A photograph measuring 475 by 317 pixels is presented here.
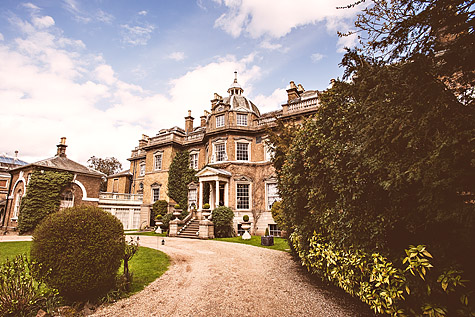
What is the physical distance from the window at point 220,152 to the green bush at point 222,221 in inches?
202

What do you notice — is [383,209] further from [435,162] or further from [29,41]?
[29,41]

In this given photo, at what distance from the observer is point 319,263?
550 centimetres

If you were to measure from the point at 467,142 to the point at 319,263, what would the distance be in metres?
3.87

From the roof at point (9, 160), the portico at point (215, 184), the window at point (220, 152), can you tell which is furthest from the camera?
the roof at point (9, 160)

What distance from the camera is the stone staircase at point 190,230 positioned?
1778cm

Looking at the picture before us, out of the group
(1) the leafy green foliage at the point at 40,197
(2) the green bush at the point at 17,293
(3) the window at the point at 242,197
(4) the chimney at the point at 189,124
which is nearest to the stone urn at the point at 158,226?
(3) the window at the point at 242,197

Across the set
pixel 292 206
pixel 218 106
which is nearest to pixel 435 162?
pixel 292 206

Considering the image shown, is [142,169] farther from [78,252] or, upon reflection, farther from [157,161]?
[78,252]

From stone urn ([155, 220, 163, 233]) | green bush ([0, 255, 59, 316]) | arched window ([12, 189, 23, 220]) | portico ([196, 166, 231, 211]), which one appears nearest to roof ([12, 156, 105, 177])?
arched window ([12, 189, 23, 220])

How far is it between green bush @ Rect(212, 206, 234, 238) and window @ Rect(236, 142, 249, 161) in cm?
515

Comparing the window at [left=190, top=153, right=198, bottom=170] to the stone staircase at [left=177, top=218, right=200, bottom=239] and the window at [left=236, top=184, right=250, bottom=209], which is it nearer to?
the window at [left=236, top=184, right=250, bottom=209]

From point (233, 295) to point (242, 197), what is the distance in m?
15.6

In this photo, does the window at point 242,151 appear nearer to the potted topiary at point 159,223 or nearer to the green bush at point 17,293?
the potted topiary at point 159,223

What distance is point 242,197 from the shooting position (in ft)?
69.8
